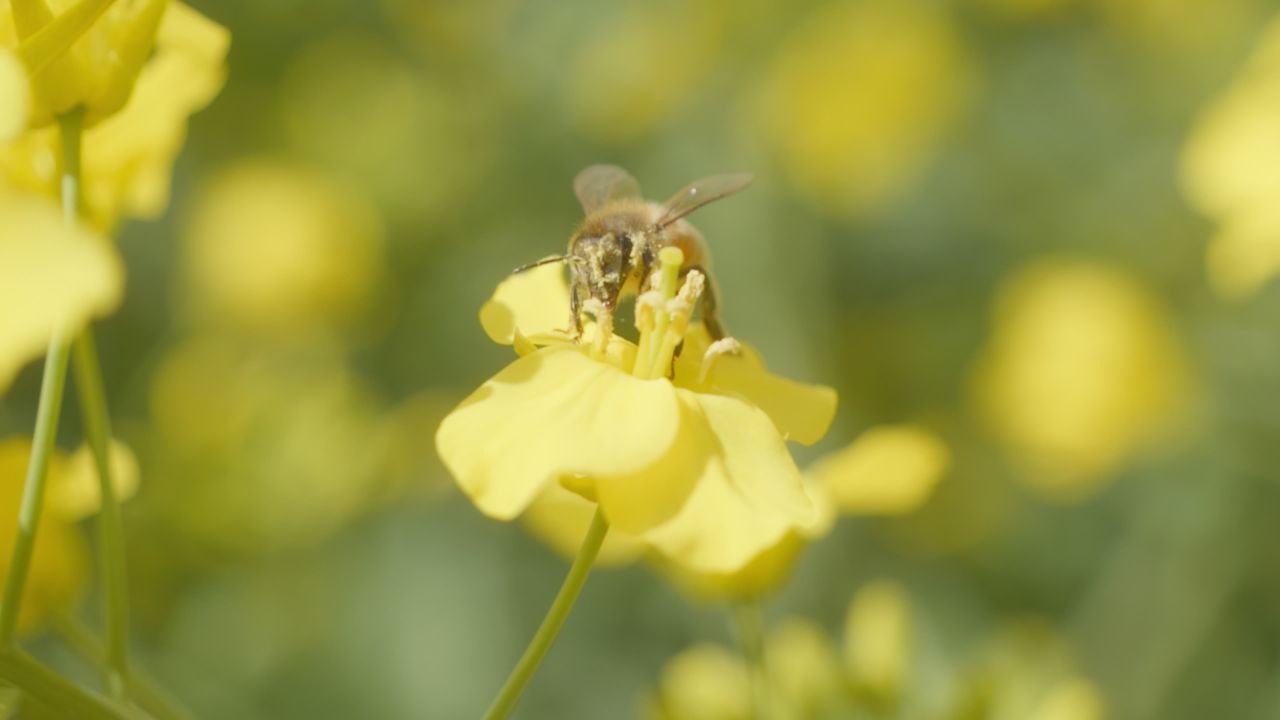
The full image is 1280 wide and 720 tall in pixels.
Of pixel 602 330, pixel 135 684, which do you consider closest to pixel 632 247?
pixel 602 330

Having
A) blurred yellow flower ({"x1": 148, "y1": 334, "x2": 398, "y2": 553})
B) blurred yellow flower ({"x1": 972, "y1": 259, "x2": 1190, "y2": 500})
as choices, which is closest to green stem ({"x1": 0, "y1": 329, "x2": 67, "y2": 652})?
blurred yellow flower ({"x1": 148, "y1": 334, "x2": 398, "y2": 553})

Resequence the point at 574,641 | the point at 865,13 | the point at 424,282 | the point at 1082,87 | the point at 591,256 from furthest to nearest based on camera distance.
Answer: the point at 865,13, the point at 1082,87, the point at 424,282, the point at 574,641, the point at 591,256

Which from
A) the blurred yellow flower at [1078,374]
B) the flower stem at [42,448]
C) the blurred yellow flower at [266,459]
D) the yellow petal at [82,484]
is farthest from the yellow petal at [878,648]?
the blurred yellow flower at [1078,374]

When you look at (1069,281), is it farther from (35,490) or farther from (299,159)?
(35,490)

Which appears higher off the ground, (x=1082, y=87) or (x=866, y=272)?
(x=1082, y=87)

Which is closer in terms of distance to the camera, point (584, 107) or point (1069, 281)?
point (1069, 281)

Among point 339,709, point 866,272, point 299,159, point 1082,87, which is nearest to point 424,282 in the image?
point 299,159

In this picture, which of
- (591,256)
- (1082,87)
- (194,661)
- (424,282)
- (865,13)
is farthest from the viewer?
(865,13)
